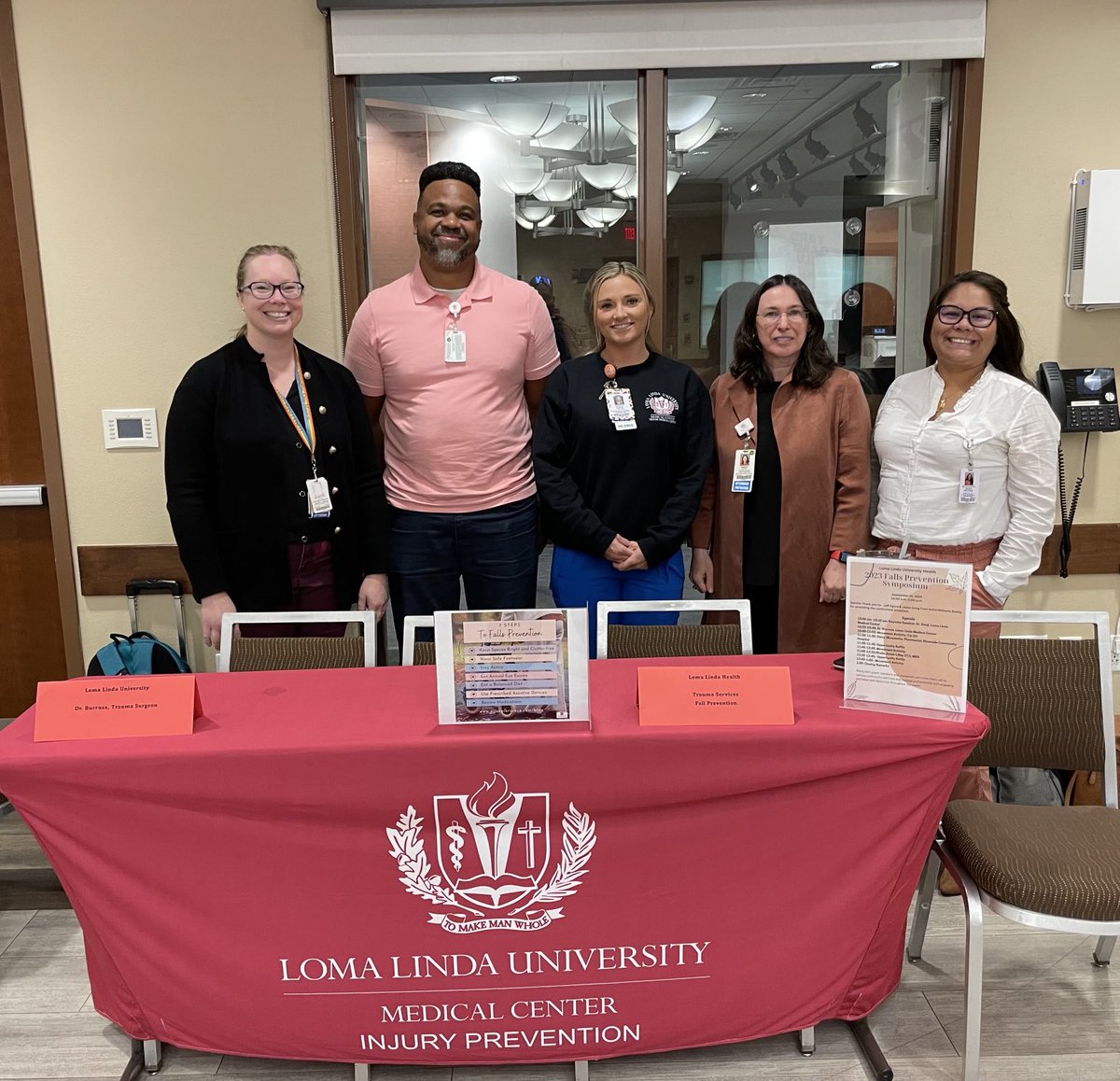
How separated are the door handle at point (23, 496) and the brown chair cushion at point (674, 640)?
2.17 m

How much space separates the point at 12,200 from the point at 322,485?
1672 mm

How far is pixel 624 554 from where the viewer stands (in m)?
2.47

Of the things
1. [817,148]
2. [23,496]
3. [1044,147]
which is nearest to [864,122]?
[817,148]

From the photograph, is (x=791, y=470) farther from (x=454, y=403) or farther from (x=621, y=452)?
(x=454, y=403)

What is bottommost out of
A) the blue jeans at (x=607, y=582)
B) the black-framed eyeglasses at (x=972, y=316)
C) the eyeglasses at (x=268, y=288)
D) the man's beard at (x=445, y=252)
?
the blue jeans at (x=607, y=582)

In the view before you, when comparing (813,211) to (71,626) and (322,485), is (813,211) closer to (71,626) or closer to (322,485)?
(322,485)

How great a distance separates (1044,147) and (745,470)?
1584mm

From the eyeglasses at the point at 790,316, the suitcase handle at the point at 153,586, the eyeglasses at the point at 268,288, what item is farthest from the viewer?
the suitcase handle at the point at 153,586

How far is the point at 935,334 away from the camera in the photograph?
241 cm

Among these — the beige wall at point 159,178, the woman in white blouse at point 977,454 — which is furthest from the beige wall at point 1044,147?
the beige wall at point 159,178

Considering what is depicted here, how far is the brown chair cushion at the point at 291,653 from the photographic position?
2.17 meters

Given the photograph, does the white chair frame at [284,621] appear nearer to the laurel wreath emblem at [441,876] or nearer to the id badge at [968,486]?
the laurel wreath emblem at [441,876]

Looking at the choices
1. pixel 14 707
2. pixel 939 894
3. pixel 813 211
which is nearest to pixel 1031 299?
pixel 813 211

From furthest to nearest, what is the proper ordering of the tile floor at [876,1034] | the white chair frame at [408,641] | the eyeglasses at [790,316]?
the eyeglasses at [790,316] → the white chair frame at [408,641] → the tile floor at [876,1034]
